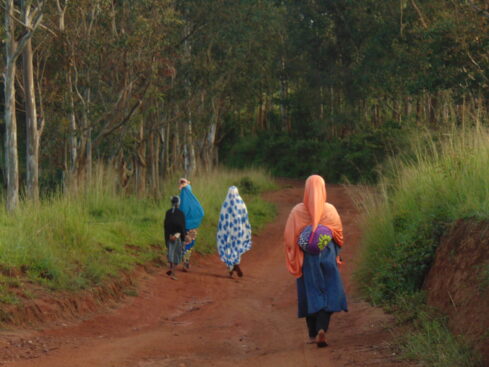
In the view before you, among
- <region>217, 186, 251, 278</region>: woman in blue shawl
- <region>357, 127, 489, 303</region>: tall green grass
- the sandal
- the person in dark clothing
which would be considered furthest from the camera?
<region>217, 186, 251, 278</region>: woman in blue shawl

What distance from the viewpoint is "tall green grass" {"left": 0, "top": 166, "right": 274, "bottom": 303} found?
11.5 m

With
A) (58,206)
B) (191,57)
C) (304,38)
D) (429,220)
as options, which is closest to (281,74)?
(304,38)

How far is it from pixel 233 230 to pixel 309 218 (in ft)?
24.1

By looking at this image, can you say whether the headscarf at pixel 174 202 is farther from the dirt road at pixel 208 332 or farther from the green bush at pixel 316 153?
the green bush at pixel 316 153

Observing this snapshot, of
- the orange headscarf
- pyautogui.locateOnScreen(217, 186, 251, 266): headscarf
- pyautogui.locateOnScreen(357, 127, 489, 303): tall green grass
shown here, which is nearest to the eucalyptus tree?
pyautogui.locateOnScreen(217, 186, 251, 266): headscarf

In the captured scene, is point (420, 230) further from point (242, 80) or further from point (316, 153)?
point (316, 153)

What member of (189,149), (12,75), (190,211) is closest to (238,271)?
(190,211)

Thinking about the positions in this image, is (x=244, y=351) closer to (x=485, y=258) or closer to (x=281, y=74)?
(x=485, y=258)

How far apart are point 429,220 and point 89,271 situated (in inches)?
209

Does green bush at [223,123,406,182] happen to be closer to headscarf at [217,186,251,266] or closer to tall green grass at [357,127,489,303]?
headscarf at [217,186,251,266]

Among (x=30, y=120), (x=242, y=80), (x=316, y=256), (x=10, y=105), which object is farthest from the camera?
(x=242, y=80)

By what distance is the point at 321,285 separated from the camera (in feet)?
29.5

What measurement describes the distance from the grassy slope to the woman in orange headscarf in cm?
95

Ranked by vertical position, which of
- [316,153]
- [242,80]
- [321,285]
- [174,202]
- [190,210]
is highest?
[242,80]
